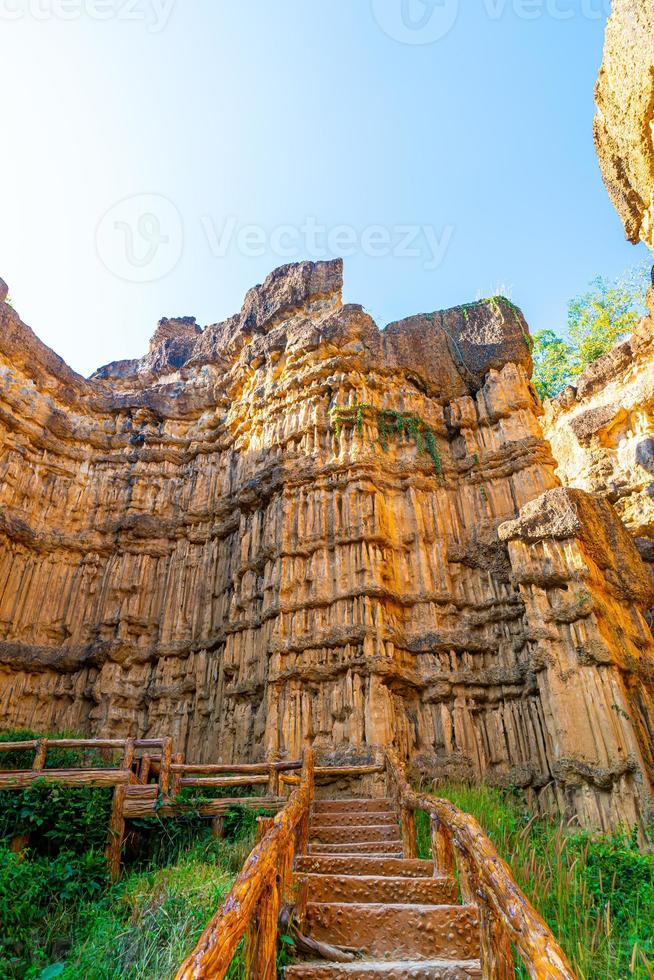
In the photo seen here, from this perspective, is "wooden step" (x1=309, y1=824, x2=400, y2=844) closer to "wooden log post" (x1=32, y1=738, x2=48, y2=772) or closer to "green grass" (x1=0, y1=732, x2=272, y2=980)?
"green grass" (x1=0, y1=732, x2=272, y2=980)

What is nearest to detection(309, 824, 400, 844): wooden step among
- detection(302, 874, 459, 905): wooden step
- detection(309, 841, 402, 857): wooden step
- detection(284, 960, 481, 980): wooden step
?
detection(309, 841, 402, 857): wooden step

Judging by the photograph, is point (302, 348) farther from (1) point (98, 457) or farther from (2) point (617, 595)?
(2) point (617, 595)

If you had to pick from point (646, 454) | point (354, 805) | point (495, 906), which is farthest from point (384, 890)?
point (646, 454)

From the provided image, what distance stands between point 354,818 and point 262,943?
6230mm

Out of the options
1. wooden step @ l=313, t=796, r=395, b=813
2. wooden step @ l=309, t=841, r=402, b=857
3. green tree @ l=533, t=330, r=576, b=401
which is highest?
green tree @ l=533, t=330, r=576, b=401

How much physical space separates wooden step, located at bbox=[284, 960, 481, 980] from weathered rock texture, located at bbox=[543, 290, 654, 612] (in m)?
15.4

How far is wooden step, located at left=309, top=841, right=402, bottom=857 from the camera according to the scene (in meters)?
7.97

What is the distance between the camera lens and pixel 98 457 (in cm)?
2466

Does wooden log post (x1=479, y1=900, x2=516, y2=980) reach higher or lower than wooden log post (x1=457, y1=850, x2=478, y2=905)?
lower

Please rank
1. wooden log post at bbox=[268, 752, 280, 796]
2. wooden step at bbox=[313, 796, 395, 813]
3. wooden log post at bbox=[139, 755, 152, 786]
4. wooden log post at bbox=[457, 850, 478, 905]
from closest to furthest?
wooden log post at bbox=[457, 850, 478, 905], wooden step at bbox=[313, 796, 395, 813], wooden log post at bbox=[268, 752, 280, 796], wooden log post at bbox=[139, 755, 152, 786]

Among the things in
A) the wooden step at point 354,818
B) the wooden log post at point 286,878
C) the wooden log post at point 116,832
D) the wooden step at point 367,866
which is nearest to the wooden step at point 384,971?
the wooden log post at point 286,878

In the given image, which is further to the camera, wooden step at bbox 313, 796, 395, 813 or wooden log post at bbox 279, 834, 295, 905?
wooden step at bbox 313, 796, 395, 813

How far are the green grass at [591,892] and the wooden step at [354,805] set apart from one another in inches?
32.5

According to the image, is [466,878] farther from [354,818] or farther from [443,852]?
[354,818]
